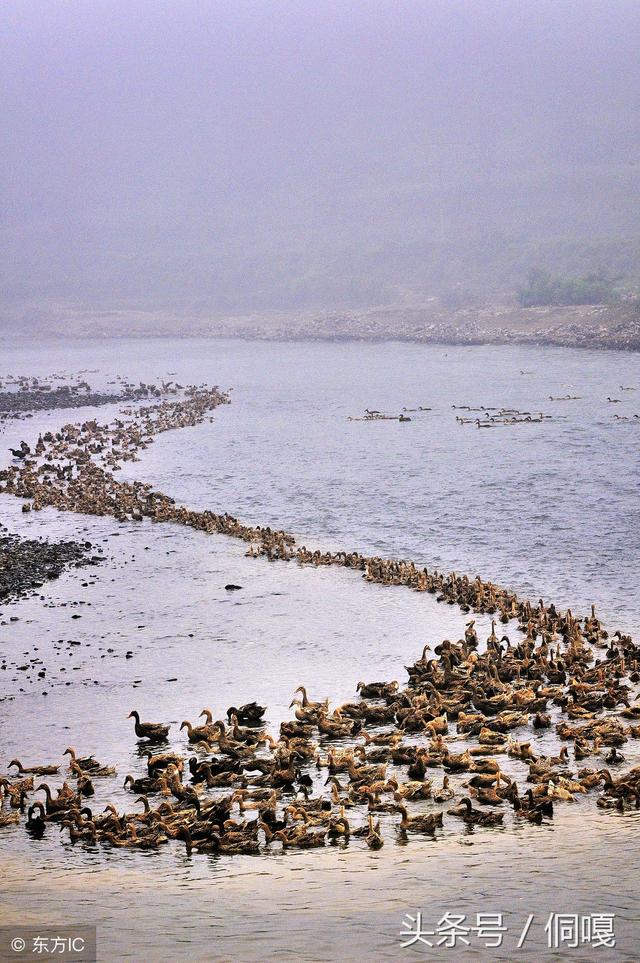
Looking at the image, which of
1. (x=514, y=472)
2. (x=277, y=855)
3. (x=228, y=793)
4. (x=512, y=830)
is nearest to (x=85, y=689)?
(x=228, y=793)

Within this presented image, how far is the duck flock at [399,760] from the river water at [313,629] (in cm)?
Answer: 45

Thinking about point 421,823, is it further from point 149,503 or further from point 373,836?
point 149,503

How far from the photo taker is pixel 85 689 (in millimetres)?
27922

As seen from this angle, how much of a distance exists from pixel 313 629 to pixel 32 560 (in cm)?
1244

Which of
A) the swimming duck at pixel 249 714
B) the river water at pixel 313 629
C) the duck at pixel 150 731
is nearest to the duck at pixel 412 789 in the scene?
the river water at pixel 313 629

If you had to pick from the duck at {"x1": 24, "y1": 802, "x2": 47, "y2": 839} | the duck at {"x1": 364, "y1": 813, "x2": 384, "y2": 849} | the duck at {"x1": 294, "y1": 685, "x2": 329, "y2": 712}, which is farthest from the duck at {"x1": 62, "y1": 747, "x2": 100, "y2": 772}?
the duck at {"x1": 364, "y1": 813, "x2": 384, "y2": 849}

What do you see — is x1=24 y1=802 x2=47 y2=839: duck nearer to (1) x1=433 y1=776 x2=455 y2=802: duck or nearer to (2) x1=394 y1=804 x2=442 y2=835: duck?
(2) x1=394 y1=804 x2=442 y2=835: duck

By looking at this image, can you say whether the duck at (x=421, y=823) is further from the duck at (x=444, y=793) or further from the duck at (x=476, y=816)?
the duck at (x=444, y=793)

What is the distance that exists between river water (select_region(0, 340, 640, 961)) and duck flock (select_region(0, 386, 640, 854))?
0.45m

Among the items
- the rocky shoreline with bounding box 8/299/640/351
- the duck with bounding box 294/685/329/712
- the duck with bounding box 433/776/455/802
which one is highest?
the rocky shoreline with bounding box 8/299/640/351

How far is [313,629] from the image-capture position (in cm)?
3266

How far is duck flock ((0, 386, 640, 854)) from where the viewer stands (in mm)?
19922

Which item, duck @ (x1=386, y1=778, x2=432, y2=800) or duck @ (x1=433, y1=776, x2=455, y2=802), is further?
duck @ (x1=386, y1=778, x2=432, y2=800)

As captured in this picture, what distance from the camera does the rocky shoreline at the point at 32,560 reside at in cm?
3694
